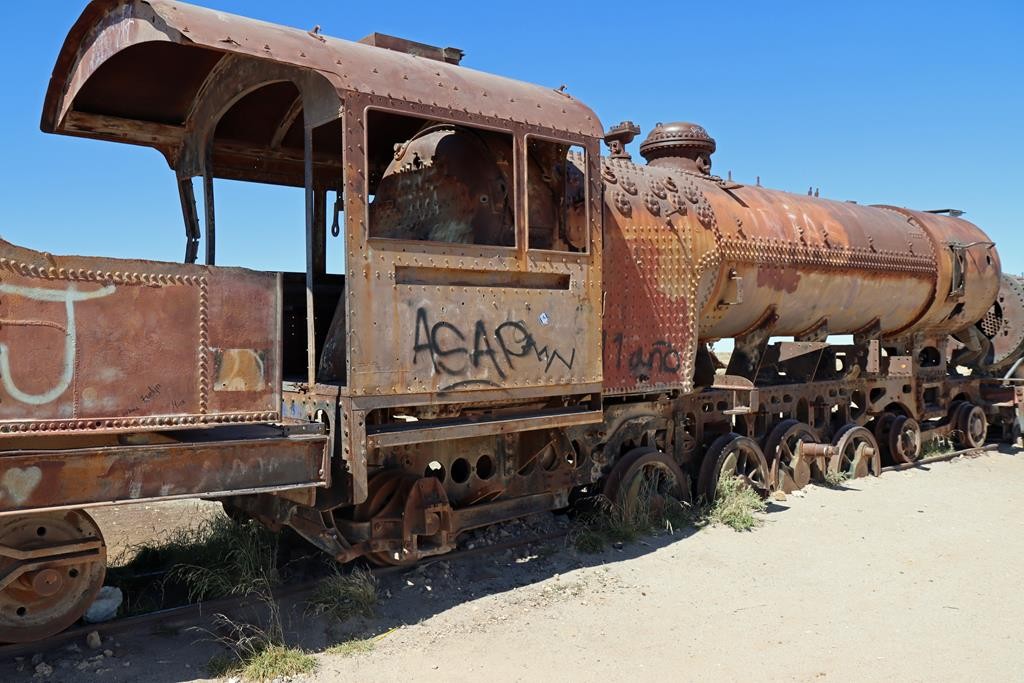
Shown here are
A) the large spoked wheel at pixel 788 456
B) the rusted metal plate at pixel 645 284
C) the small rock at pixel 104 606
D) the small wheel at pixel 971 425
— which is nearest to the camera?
the small rock at pixel 104 606

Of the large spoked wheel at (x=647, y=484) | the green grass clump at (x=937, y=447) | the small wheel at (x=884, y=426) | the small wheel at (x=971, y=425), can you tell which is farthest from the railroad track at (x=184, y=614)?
the small wheel at (x=971, y=425)

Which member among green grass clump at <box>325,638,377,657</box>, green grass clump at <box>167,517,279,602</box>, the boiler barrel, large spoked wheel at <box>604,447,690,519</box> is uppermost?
the boiler barrel

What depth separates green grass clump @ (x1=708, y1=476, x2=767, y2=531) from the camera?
7738 millimetres

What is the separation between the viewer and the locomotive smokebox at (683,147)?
9.33 meters

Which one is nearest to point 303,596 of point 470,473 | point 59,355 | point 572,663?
point 470,473

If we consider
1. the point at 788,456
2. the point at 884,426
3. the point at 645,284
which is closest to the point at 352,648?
the point at 645,284

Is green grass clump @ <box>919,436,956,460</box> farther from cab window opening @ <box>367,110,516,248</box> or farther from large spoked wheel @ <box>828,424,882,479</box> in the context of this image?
cab window opening @ <box>367,110,516,248</box>

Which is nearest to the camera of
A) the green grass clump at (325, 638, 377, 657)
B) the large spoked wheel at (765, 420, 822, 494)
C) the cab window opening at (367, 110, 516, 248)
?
the green grass clump at (325, 638, 377, 657)

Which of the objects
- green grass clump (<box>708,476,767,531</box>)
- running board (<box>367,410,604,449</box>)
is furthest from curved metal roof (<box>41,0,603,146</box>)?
green grass clump (<box>708,476,767,531</box>)

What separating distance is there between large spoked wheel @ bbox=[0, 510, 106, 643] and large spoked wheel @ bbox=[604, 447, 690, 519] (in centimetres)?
414

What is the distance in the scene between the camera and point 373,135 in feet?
23.0

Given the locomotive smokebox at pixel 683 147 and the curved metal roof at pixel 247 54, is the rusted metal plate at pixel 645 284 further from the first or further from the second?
the locomotive smokebox at pixel 683 147

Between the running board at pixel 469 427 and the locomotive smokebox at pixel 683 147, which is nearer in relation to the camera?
the running board at pixel 469 427

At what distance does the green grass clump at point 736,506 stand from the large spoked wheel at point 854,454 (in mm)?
1835
